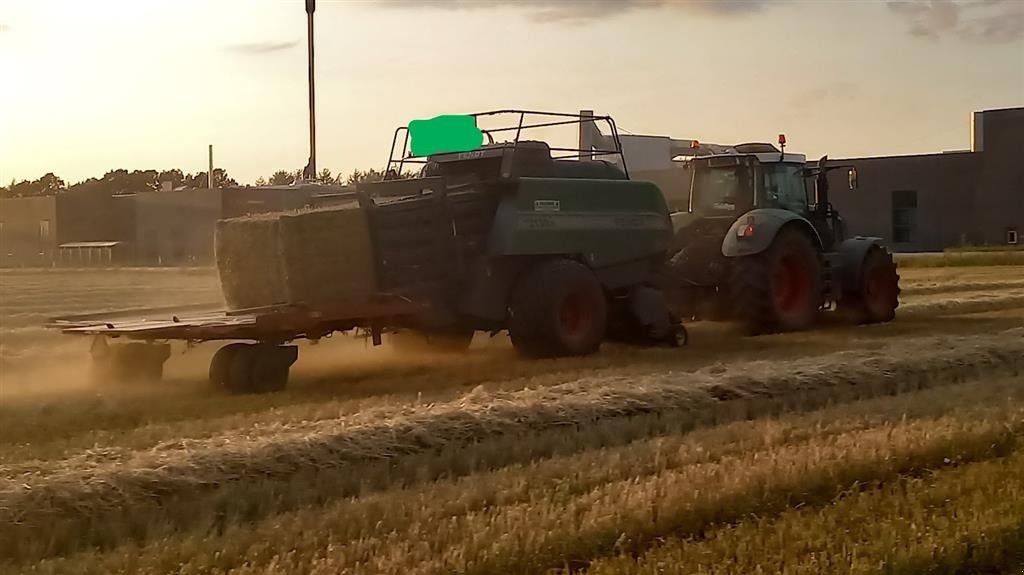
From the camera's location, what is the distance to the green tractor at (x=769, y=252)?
48.3 ft

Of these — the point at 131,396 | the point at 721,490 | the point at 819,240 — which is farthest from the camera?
the point at 819,240

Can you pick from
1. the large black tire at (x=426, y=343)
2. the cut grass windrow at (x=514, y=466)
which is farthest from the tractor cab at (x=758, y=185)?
the cut grass windrow at (x=514, y=466)

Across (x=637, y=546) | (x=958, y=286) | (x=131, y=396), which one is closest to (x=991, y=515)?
(x=637, y=546)

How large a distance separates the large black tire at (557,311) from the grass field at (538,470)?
57 centimetres

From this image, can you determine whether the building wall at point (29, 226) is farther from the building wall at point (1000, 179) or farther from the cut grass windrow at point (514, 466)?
the cut grass windrow at point (514, 466)

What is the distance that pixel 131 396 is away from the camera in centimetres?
1002

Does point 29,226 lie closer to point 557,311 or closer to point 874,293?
point 874,293

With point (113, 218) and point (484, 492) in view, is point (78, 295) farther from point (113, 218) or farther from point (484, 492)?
point (113, 218)

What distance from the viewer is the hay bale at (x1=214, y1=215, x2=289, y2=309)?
421 inches

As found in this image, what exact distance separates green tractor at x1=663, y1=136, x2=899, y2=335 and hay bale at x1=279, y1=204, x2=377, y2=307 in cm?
442

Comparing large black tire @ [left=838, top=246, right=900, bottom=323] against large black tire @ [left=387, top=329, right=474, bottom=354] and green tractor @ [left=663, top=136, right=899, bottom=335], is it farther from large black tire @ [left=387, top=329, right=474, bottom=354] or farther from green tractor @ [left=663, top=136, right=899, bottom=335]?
large black tire @ [left=387, top=329, right=474, bottom=354]

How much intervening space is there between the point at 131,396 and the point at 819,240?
906cm

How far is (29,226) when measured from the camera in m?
60.2

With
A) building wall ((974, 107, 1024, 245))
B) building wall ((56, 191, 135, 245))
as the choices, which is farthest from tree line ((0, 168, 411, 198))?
building wall ((974, 107, 1024, 245))
